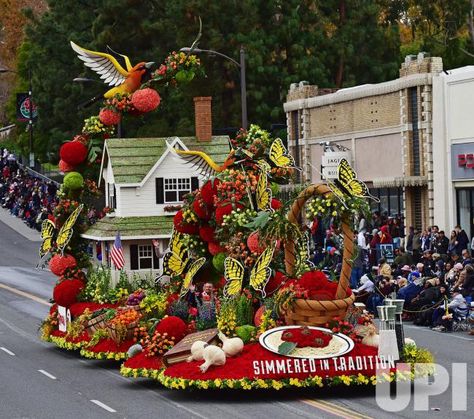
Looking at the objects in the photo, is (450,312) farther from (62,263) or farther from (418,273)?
(62,263)

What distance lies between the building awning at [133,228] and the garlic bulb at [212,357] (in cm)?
885

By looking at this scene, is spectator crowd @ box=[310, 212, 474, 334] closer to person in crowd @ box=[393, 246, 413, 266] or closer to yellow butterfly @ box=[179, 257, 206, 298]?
person in crowd @ box=[393, 246, 413, 266]

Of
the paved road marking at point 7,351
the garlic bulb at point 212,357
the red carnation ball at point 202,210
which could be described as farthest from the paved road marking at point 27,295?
the garlic bulb at point 212,357

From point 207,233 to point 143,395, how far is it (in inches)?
160

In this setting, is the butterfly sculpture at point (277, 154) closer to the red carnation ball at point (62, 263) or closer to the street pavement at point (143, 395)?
the street pavement at point (143, 395)

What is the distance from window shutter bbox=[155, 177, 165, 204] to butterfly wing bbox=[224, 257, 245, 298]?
25.0ft

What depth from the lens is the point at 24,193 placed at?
260ft

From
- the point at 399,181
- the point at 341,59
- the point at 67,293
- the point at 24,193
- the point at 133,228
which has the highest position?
the point at 341,59

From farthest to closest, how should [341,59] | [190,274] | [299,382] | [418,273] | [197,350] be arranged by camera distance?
[341,59] → [418,273] → [190,274] → [197,350] → [299,382]

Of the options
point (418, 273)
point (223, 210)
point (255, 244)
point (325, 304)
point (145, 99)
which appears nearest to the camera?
point (325, 304)

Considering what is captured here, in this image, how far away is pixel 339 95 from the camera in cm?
5631

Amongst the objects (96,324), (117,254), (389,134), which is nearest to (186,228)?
(96,324)

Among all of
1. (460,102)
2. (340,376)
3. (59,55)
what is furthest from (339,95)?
(340,376)

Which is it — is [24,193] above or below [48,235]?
above
